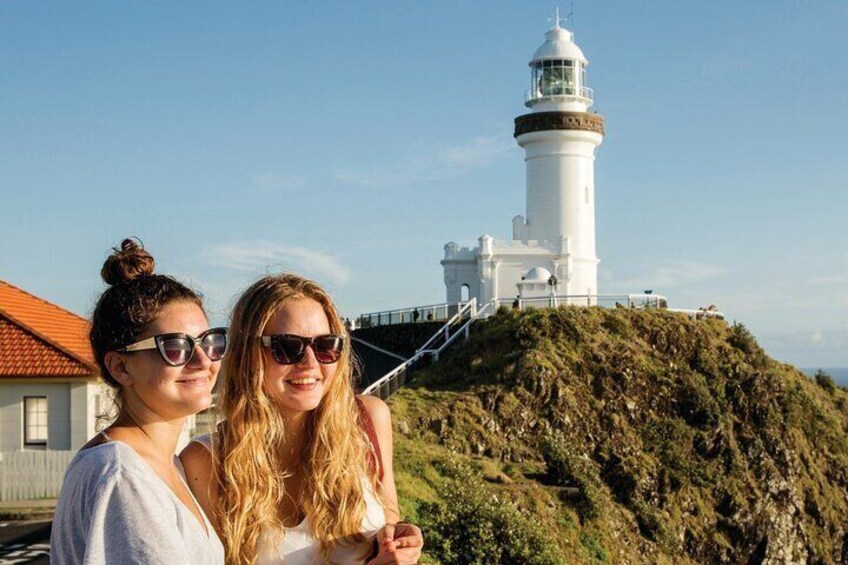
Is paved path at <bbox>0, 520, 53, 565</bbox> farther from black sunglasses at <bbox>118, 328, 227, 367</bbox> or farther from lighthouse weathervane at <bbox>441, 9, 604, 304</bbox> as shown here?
lighthouse weathervane at <bbox>441, 9, 604, 304</bbox>

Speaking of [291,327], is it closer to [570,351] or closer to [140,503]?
[140,503]

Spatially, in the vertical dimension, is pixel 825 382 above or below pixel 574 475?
above

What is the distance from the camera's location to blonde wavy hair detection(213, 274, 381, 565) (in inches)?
138

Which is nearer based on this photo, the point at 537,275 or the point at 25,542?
the point at 25,542

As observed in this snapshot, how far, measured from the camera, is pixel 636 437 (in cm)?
2806

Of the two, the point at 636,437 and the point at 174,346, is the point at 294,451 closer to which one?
the point at 174,346

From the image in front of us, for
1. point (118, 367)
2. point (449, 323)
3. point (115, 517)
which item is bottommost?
point (115, 517)

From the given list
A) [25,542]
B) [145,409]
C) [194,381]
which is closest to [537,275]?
[25,542]

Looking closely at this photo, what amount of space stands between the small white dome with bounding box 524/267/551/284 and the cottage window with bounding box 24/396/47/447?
20.3m

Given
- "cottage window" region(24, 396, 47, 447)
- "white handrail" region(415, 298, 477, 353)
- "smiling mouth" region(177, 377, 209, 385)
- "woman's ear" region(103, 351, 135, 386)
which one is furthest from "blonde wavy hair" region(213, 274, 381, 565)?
"white handrail" region(415, 298, 477, 353)

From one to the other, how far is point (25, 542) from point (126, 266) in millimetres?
12891

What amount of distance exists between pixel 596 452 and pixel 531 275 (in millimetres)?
10711

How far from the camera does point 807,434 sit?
3131cm

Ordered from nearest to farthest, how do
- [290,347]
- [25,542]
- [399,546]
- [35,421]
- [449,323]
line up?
[399,546]
[290,347]
[25,542]
[35,421]
[449,323]
